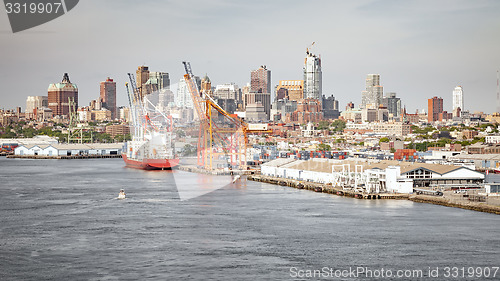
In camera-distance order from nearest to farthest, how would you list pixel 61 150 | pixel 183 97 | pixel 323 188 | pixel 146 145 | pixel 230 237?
pixel 230 237 < pixel 323 188 < pixel 146 145 < pixel 61 150 < pixel 183 97

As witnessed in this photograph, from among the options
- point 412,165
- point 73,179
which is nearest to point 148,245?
point 412,165

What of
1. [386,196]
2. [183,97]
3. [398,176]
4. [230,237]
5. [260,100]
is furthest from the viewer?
[260,100]

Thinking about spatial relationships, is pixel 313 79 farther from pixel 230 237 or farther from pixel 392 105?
pixel 230 237

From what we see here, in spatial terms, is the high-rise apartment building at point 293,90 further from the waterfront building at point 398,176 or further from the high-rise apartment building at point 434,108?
the waterfront building at point 398,176

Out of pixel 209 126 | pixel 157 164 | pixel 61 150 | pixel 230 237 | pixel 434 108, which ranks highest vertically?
pixel 434 108

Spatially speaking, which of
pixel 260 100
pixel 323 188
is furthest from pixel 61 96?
pixel 323 188

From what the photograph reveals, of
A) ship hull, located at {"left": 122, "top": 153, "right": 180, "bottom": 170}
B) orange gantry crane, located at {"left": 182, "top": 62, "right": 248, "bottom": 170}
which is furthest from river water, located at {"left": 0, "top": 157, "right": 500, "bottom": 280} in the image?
ship hull, located at {"left": 122, "top": 153, "right": 180, "bottom": 170}

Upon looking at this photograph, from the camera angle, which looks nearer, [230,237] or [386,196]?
[230,237]
